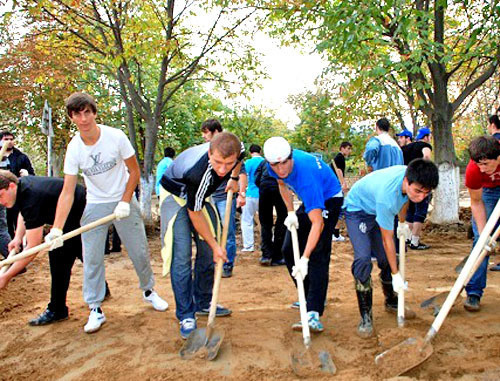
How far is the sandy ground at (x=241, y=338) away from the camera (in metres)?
2.80

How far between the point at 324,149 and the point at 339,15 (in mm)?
9887

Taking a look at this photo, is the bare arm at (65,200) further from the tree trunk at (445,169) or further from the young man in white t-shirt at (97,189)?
the tree trunk at (445,169)

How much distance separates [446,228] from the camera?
26.4ft

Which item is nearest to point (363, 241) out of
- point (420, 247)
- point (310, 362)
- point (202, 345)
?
point (310, 362)

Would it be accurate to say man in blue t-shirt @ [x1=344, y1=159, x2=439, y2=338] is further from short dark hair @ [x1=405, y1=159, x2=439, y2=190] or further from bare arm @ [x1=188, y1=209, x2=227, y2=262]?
bare arm @ [x1=188, y1=209, x2=227, y2=262]

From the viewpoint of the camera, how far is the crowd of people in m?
3.06

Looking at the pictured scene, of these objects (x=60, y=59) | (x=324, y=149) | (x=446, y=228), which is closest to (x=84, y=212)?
(x=446, y=228)

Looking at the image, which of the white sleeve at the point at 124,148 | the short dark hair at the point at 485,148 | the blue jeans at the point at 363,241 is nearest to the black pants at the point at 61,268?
the white sleeve at the point at 124,148

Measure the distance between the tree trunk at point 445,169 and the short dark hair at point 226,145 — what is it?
6280mm

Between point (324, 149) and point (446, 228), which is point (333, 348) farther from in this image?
point (324, 149)

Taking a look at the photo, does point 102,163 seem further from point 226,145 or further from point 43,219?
point 226,145

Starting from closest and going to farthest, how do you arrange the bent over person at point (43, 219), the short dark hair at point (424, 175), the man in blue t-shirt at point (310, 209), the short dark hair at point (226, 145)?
the short dark hair at point (424, 175) → the short dark hair at point (226, 145) → the man in blue t-shirt at point (310, 209) → the bent over person at point (43, 219)

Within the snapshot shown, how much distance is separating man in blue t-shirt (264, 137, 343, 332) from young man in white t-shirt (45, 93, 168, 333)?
125 cm

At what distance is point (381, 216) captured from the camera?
295 cm
